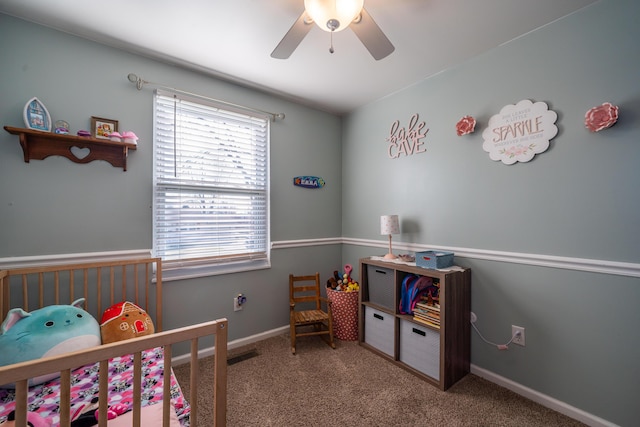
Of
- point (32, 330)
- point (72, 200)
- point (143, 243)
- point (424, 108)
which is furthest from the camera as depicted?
point (424, 108)

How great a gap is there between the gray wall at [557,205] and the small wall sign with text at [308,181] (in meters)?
1.12

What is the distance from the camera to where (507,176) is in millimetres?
1824

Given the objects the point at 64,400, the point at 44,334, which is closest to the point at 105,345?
the point at 64,400

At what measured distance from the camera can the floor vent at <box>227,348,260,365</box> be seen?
2123mm

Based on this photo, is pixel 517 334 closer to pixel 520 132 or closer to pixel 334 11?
pixel 520 132

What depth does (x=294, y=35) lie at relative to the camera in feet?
4.55

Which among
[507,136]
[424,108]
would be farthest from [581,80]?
[424,108]

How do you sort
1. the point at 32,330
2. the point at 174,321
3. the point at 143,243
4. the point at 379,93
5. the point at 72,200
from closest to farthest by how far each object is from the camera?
the point at 32,330 < the point at 72,200 < the point at 143,243 < the point at 174,321 < the point at 379,93

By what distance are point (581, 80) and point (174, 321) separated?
10.4 feet

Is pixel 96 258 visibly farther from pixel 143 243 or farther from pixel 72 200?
pixel 72 200

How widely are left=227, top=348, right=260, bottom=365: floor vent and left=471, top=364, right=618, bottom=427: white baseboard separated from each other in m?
1.73

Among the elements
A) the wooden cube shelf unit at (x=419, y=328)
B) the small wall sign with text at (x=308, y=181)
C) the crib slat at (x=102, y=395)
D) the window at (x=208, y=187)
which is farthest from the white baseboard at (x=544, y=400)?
A: the crib slat at (x=102, y=395)

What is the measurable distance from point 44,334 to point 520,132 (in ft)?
Result: 9.55

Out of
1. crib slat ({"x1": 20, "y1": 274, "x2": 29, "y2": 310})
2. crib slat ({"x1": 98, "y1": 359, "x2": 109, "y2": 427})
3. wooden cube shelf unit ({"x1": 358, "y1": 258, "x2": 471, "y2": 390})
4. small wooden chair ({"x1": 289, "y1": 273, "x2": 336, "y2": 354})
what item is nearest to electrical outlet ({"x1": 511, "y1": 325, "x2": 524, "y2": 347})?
wooden cube shelf unit ({"x1": 358, "y1": 258, "x2": 471, "y2": 390})
